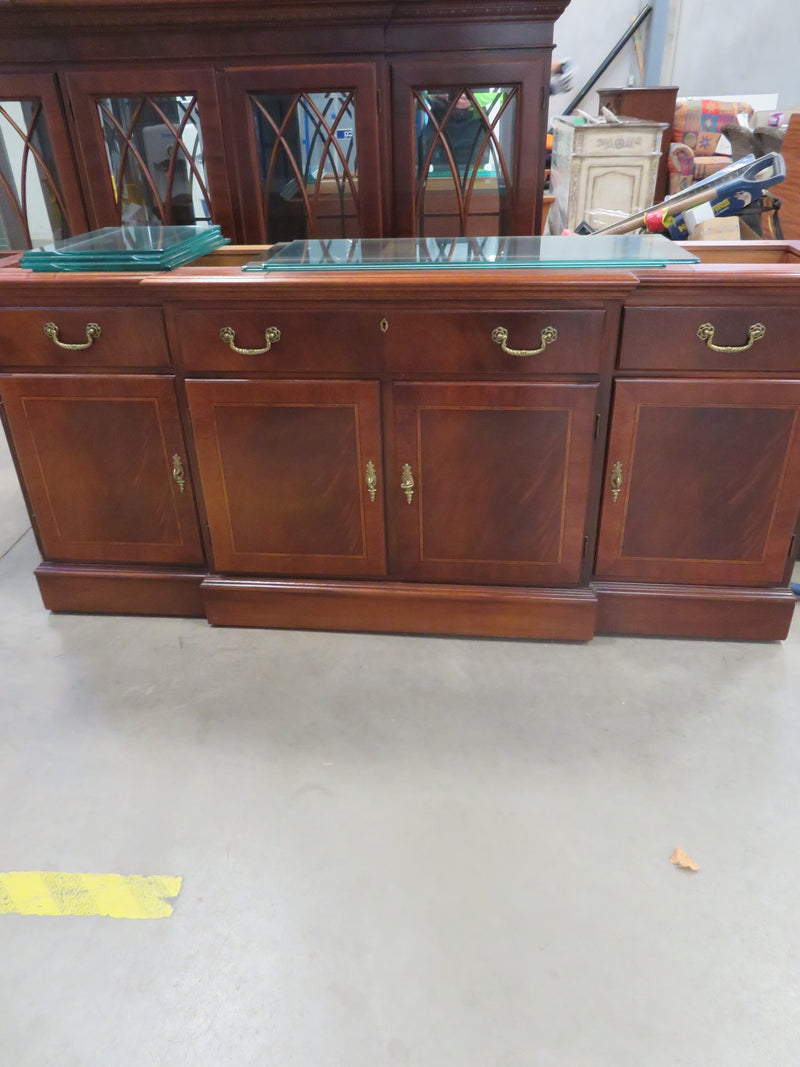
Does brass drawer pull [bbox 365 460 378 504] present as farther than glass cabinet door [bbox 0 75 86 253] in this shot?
No

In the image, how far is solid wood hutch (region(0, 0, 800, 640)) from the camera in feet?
5.54

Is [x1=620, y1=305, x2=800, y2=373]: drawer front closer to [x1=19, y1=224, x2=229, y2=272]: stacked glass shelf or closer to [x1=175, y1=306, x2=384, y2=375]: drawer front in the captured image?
[x1=175, y1=306, x2=384, y2=375]: drawer front

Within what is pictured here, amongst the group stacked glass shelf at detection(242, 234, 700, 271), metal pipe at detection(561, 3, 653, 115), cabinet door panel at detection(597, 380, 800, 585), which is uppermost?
metal pipe at detection(561, 3, 653, 115)

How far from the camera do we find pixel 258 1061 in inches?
44.3

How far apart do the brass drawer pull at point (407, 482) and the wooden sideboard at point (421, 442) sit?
0.05 feet

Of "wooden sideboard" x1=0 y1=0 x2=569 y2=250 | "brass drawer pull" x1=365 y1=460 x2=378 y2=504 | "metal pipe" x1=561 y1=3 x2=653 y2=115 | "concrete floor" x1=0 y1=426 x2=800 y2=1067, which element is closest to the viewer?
"concrete floor" x1=0 y1=426 x2=800 y2=1067

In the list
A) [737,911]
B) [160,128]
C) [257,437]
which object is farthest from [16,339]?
[737,911]

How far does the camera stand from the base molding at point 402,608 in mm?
1945

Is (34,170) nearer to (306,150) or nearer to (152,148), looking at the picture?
(152,148)

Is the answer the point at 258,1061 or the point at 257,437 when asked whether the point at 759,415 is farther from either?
the point at 258,1061

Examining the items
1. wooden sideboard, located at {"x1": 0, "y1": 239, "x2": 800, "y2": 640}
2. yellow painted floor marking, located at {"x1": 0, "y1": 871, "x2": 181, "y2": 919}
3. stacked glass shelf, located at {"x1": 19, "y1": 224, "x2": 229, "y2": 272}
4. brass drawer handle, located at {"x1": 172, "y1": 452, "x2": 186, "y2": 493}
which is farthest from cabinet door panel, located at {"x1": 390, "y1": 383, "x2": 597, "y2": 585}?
yellow painted floor marking, located at {"x1": 0, "y1": 871, "x2": 181, "y2": 919}

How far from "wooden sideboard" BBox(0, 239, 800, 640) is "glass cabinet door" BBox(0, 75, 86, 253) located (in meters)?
0.40

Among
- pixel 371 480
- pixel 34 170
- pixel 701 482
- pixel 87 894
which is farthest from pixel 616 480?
pixel 34 170

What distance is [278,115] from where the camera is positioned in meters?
2.10
